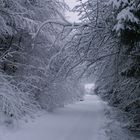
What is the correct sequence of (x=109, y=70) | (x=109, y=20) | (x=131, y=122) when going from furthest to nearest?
(x=131, y=122) < (x=109, y=70) < (x=109, y=20)

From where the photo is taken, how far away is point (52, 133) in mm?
11633

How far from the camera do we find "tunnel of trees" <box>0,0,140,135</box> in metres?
6.63

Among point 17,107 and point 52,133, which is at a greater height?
point 17,107

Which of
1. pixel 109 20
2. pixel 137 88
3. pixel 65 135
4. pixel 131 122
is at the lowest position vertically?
pixel 65 135

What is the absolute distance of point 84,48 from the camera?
8188 millimetres

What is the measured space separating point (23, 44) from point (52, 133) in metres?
6.10

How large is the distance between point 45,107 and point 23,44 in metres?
5.80

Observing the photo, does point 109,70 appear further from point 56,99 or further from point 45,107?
point 56,99

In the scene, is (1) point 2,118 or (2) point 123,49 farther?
(1) point 2,118

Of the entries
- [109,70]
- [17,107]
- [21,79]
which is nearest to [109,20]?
[109,70]

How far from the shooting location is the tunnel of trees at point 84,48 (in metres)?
6.63

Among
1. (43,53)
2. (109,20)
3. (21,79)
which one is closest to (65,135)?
(21,79)

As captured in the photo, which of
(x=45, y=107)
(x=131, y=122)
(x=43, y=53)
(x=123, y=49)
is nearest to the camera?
(x=123, y=49)

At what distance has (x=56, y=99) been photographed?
22.6 meters
